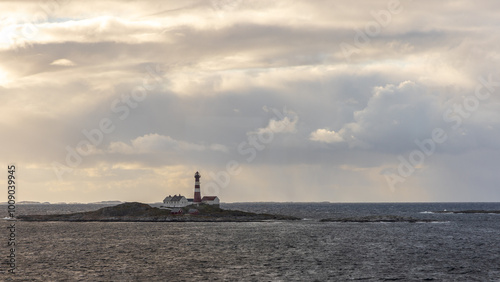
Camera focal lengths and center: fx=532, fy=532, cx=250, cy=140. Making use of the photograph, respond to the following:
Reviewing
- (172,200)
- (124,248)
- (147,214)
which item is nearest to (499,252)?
(124,248)

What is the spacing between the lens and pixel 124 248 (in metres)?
83.4

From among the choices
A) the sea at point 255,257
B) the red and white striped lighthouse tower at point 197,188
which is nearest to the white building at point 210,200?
the red and white striped lighthouse tower at point 197,188

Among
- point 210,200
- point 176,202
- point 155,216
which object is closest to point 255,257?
point 155,216

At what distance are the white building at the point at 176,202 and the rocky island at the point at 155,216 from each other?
32.4 feet

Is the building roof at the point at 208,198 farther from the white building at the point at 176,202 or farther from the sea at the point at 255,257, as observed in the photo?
the sea at the point at 255,257

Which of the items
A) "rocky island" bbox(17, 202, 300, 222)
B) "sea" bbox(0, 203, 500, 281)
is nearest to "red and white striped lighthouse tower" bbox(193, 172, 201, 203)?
"rocky island" bbox(17, 202, 300, 222)

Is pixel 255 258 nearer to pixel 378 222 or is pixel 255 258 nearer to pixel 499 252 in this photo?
pixel 499 252

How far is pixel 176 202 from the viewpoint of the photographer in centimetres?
18262

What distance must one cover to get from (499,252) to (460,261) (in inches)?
535

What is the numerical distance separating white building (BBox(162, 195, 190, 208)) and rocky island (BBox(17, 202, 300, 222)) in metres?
9.88

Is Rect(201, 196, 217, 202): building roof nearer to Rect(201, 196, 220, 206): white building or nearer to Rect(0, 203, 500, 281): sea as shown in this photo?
Rect(201, 196, 220, 206): white building

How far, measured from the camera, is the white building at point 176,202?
182m

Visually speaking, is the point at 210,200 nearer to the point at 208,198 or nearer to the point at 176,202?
the point at 208,198

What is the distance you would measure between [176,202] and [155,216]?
67.4ft
